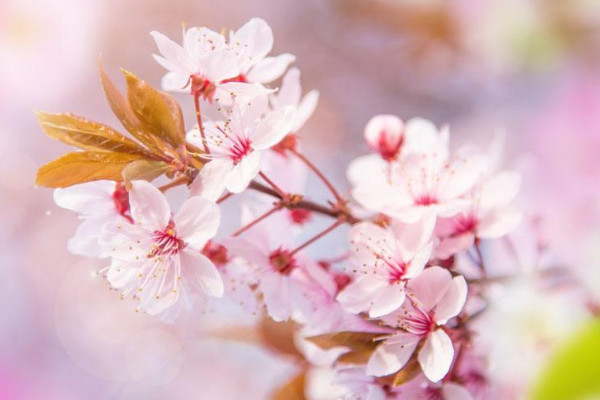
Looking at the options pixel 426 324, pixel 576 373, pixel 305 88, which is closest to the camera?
pixel 576 373

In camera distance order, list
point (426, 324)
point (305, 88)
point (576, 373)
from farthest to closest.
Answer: point (305, 88)
point (426, 324)
point (576, 373)

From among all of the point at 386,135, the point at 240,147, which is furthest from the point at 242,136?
the point at 386,135

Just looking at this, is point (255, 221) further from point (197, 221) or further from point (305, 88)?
point (305, 88)

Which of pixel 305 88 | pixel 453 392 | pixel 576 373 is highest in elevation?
pixel 576 373

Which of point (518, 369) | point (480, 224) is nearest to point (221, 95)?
point (480, 224)

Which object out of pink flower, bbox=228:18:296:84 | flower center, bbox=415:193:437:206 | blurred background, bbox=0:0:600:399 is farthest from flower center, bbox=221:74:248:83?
blurred background, bbox=0:0:600:399

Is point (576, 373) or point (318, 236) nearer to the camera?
point (576, 373)
